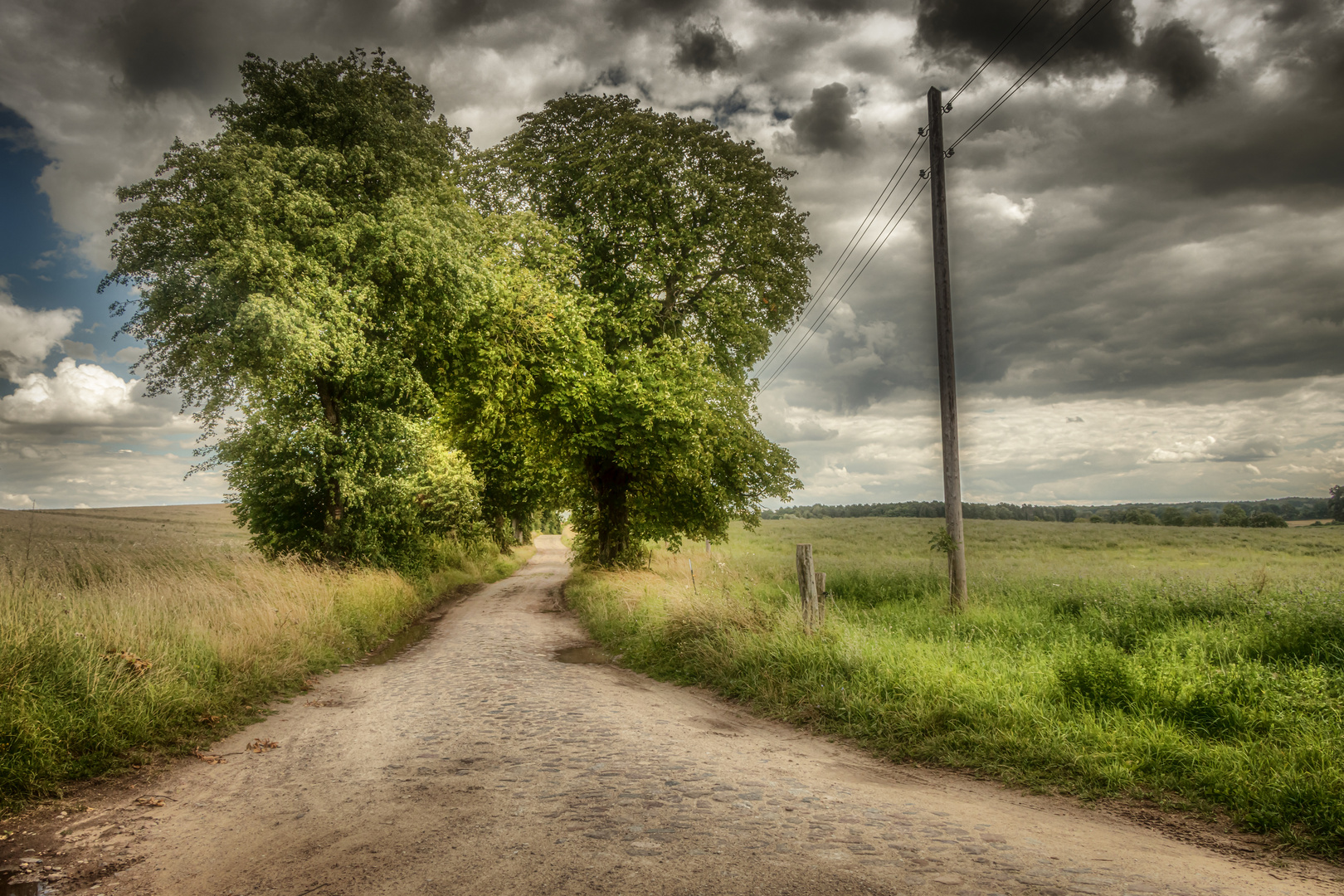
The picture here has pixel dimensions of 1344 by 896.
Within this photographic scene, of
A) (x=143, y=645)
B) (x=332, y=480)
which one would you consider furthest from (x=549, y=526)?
(x=143, y=645)

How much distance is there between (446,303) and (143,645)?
9.09m

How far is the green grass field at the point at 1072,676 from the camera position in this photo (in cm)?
478

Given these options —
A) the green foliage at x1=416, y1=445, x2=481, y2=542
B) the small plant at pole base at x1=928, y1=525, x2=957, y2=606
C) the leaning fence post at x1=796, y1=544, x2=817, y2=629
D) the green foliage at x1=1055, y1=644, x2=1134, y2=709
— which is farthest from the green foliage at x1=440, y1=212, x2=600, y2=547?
the green foliage at x1=1055, y1=644, x2=1134, y2=709

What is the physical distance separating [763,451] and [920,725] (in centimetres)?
1467

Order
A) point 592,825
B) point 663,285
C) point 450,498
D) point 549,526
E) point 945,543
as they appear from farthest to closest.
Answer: point 549,526 < point 450,498 < point 663,285 < point 945,543 < point 592,825

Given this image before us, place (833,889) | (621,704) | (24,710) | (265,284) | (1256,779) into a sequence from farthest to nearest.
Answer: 1. (265,284)
2. (621,704)
3. (24,710)
4. (1256,779)
5. (833,889)

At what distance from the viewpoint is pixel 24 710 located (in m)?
5.01

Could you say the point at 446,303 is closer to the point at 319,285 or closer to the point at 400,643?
the point at 319,285

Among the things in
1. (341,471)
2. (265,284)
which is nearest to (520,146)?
(265,284)

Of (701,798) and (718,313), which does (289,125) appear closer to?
(718,313)

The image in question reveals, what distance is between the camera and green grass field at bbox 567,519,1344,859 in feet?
15.7

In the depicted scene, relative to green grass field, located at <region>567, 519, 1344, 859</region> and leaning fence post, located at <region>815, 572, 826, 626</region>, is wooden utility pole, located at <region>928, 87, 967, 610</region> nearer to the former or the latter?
green grass field, located at <region>567, 519, 1344, 859</region>

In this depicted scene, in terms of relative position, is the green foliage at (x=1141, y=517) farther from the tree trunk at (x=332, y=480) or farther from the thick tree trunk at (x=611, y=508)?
the tree trunk at (x=332, y=480)

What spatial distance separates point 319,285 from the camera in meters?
12.4
